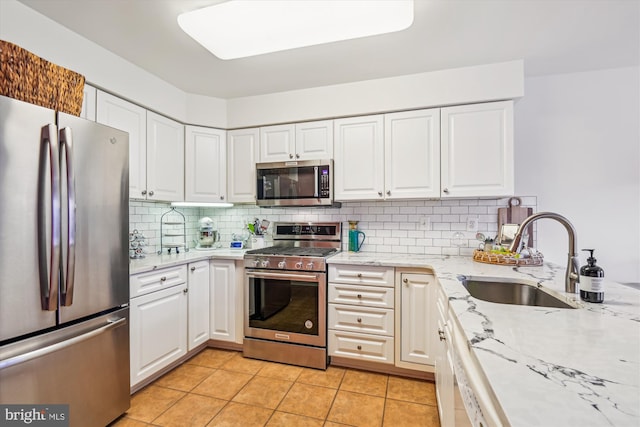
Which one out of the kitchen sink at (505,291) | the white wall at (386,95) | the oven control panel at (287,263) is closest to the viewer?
the kitchen sink at (505,291)

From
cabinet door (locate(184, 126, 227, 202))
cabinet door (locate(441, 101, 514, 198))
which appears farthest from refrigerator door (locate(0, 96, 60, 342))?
cabinet door (locate(441, 101, 514, 198))

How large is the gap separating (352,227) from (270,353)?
4.38 ft

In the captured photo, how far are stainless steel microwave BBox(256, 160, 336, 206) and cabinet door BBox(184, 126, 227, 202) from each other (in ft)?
1.45

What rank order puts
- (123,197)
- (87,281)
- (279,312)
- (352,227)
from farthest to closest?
1. (352,227)
2. (279,312)
3. (123,197)
4. (87,281)

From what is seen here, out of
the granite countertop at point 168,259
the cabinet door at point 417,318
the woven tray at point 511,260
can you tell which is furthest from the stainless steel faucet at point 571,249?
the granite countertop at point 168,259

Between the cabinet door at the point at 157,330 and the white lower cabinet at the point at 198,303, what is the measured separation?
0.07 meters

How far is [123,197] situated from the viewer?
1.69m

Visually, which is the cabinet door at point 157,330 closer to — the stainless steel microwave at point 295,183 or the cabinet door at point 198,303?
the cabinet door at point 198,303

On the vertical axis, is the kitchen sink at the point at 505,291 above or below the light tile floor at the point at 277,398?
above

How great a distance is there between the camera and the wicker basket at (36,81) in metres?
1.28

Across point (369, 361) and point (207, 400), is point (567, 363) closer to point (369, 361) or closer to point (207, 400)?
point (369, 361)

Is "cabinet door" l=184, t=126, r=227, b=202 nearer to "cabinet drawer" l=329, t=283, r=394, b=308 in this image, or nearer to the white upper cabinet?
Result: the white upper cabinet

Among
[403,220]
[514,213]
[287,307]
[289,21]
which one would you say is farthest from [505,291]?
[289,21]

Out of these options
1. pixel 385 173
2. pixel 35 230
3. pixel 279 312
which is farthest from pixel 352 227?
pixel 35 230
